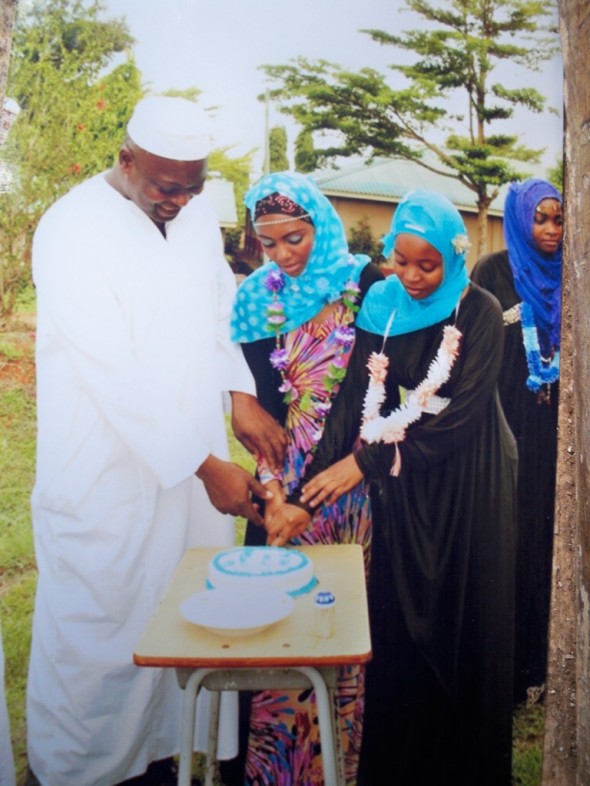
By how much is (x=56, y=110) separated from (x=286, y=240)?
2.62 feet

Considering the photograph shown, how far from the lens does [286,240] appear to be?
7.81ft

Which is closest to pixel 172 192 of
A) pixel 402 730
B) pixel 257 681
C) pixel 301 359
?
pixel 301 359

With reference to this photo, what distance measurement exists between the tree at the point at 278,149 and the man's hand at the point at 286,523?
102 centimetres

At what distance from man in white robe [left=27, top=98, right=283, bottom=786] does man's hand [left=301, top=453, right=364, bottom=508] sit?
354 mm

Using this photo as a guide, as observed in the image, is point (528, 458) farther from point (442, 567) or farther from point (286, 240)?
point (286, 240)

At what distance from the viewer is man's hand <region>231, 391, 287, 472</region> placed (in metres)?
2.50

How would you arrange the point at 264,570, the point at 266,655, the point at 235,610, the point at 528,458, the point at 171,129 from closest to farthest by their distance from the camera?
1. the point at 266,655
2. the point at 235,610
3. the point at 264,570
4. the point at 171,129
5. the point at 528,458

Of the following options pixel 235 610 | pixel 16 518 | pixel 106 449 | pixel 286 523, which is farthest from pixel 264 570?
pixel 16 518

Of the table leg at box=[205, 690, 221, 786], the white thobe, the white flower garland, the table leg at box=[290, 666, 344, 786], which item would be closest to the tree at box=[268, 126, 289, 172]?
the white thobe

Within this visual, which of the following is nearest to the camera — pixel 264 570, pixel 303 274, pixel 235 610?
pixel 235 610

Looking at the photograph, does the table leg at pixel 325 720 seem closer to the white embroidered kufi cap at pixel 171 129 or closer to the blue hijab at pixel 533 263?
the blue hijab at pixel 533 263

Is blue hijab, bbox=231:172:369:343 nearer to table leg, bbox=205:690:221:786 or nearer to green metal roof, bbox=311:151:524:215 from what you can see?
green metal roof, bbox=311:151:524:215

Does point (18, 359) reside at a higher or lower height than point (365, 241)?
lower

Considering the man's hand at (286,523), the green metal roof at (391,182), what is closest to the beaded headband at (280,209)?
the green metal roof at (391,182)
